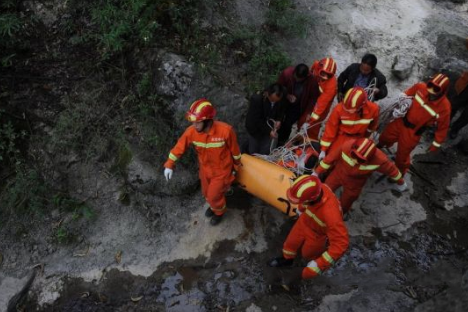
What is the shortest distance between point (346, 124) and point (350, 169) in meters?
0.61

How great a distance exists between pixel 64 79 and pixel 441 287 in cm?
591

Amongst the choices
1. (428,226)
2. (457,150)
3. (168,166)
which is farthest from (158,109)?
(457,150)

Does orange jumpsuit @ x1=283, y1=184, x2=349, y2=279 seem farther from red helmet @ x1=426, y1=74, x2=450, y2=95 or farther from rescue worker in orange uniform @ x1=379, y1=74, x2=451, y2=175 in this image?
red helmet @ x1=426, y1=74, x2=450, y2=95

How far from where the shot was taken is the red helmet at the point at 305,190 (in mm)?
3459

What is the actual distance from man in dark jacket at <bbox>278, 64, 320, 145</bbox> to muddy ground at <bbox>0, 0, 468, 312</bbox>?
33.4 inches

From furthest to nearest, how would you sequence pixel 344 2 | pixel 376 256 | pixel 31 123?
pixel 344 2 → pixel 31 123 → pixel 376 256

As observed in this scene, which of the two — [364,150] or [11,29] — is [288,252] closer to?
[364,150]

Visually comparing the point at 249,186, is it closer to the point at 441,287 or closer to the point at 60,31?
the point at 441,287

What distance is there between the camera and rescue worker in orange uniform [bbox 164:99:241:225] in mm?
4094

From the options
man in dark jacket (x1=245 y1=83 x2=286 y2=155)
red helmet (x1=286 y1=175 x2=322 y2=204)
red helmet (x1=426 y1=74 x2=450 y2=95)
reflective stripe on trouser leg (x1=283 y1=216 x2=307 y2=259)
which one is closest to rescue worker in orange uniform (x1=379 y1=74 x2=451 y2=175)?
red helmet (x1=426 y1=74 x2=450 y2=95)

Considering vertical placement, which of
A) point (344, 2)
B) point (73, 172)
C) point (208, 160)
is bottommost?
point (73, 172)

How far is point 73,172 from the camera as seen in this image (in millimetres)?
5477

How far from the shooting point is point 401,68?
258 inches

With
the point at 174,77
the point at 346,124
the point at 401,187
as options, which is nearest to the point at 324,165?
the point at 346,124
